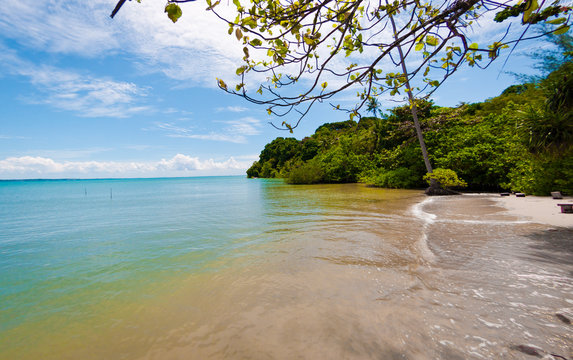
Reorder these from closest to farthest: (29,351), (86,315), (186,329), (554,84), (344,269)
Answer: (29,351), (186,329), (86,315), (344,269), (554,84)

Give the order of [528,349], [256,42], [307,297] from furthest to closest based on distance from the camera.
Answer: [307,297]
[256,42]
[528,349]

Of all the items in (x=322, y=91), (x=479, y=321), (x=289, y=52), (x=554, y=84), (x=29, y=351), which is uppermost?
(x=554, y=84)

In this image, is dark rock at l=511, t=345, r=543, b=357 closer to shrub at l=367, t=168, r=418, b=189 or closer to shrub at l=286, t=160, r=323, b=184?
shrub at l=367, t=168, r=418, b=189

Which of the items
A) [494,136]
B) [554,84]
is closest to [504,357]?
[554,84]

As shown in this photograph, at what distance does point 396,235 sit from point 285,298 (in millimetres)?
4281

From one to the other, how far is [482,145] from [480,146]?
0.33 m

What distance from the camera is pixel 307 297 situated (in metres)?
3.46

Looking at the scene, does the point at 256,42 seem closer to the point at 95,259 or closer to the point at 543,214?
the point at 95,259

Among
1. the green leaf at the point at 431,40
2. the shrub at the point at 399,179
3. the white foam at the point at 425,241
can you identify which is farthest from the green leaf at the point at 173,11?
the shrub at the point at 399,179

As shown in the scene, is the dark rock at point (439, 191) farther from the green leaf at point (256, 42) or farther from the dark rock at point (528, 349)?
the green leaf at point (256, 42)

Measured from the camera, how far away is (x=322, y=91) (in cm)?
262

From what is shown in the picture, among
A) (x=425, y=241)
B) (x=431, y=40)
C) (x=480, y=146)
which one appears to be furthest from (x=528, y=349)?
(x=480, y=146)

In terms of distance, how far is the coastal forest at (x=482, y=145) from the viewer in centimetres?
645

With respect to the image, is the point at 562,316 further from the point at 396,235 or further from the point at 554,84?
the point at 554,84
